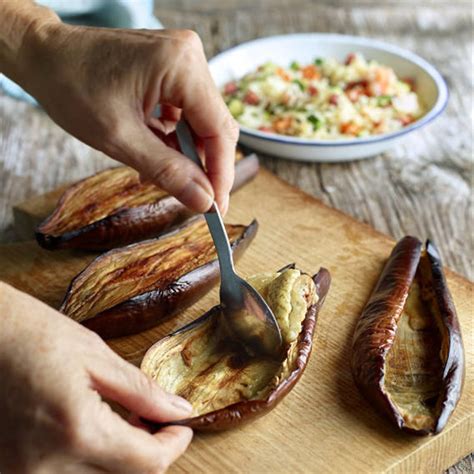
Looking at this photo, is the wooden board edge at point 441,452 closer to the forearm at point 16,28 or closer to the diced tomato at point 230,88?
the forearm at point 16,28

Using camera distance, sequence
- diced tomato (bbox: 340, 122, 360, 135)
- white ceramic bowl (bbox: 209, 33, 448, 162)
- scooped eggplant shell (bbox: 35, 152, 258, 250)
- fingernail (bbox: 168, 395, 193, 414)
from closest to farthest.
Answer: fingernail (bbox: 168, 395, 193, 414), scooped eggplant shell (bbox: 35, 152, 258, 250), white ceramic bowl (bbox: 209, 33, 448, 162), diced tomato (bbox: 340, 122, 360, 135)

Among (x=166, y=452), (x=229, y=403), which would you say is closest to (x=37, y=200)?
(x=229, y=403)

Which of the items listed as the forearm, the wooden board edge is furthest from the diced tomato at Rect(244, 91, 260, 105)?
the wooden board edge

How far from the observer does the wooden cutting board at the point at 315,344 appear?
1.99m

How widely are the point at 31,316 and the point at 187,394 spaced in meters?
0.53

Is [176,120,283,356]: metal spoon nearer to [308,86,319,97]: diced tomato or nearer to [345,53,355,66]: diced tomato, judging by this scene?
[308,86,319,97]: diced tomato

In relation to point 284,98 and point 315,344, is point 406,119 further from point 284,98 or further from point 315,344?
point 315,344

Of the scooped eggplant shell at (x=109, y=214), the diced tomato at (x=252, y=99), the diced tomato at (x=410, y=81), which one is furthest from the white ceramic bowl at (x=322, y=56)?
the scooped eggplant shell at (x=109, y=214)

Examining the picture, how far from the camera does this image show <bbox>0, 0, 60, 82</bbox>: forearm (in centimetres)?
242

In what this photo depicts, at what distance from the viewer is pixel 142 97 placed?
218 cm

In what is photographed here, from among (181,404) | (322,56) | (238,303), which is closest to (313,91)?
(322,56)

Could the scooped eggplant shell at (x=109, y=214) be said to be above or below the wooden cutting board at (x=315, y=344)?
above

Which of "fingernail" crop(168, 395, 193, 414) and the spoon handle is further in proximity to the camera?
the spoon handle

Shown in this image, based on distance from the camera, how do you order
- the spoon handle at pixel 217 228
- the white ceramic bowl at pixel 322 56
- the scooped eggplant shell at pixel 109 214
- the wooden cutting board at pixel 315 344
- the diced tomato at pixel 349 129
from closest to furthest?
1. the wooden cutting board at pixel 315 344
2. the spoon handle at pixel 217 228
3. the scooped eggplant shell at pixel 109 214
4. the white ceramic bowl at pixel 322 56
5. the diced tomato at pixel 349 129
